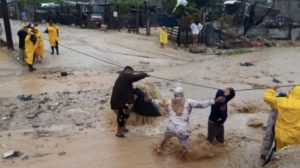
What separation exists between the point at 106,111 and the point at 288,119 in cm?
531

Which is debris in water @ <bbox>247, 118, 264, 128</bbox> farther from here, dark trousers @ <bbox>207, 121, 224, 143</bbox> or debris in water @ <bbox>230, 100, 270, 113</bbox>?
dark trousers @ <bbox>207, 121, 224, 143</bbox>

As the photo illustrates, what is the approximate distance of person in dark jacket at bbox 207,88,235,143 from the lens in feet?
25.0

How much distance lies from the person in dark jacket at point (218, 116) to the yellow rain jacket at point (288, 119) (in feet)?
3.64

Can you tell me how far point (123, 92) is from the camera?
8758mm

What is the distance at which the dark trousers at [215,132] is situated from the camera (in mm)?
7992

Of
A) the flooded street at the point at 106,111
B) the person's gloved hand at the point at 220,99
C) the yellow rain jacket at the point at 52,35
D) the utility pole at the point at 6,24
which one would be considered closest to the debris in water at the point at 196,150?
the flooded street at the point at 106,111

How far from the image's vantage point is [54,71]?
16.5 m

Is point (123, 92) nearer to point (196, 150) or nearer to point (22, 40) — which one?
point (196, 150)

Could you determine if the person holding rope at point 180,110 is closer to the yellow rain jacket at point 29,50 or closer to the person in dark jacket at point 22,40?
the yellow rain jacket at point 29,50

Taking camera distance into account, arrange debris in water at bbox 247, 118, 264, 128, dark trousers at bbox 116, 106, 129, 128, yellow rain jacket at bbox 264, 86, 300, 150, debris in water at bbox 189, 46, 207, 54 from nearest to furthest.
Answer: yellow rain jacket at bbox 264, 86, 300, 150 < dark trousers at bbox 116, 106, 129, 128 < debris in water at bbox 247, 118, 264, 128 < debris in water at bbox 189, 46, 207, 54

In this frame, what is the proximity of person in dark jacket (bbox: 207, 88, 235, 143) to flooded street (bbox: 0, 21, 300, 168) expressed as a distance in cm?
23

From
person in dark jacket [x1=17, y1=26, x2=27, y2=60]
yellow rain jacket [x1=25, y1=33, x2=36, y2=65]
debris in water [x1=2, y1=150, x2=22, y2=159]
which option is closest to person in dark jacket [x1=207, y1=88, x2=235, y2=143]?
debris in water [x1=2, y1=150, x2=22, y2=159]

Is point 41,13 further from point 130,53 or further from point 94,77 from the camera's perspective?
point 94,77

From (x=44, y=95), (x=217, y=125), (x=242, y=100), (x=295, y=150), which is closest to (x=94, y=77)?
(x=44, y=95)
